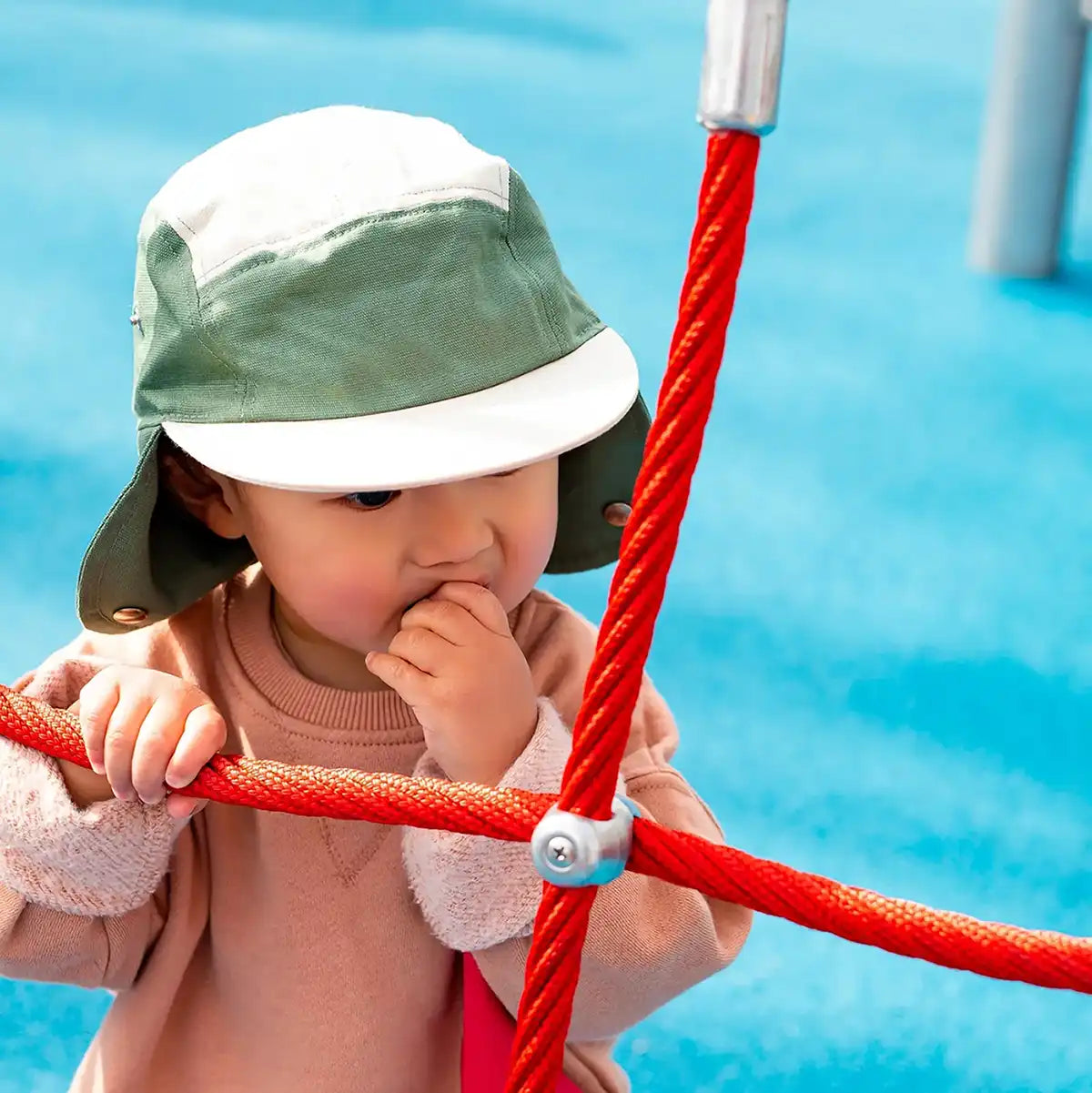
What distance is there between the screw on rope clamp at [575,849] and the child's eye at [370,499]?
163mm

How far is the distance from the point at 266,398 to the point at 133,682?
13 centimetres

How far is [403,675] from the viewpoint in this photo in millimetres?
725

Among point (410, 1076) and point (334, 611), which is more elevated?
point (334, 611)

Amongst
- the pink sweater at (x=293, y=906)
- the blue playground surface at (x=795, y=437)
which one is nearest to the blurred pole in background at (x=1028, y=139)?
the blue playground surface at (x=795, y=437)

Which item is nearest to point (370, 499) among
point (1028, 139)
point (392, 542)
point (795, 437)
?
point (392, 542)

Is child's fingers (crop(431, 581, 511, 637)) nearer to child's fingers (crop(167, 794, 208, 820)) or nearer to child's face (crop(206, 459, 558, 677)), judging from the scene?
child's face (crop(206, 459, 558, 677))

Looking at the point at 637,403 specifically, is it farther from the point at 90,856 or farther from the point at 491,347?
the point at 90,856

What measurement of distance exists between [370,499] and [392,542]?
0.02 meters

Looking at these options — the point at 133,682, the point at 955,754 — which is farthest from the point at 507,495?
the point at 955,754

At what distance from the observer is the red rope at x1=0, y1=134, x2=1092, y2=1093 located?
572mm

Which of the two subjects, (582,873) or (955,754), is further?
(955,754)

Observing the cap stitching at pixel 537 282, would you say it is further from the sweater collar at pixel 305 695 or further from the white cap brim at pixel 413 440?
the sweater collar at pixel 305 695

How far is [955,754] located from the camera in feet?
4.81

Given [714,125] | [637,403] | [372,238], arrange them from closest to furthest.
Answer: [714,125] < [372,238] < [637,403]
